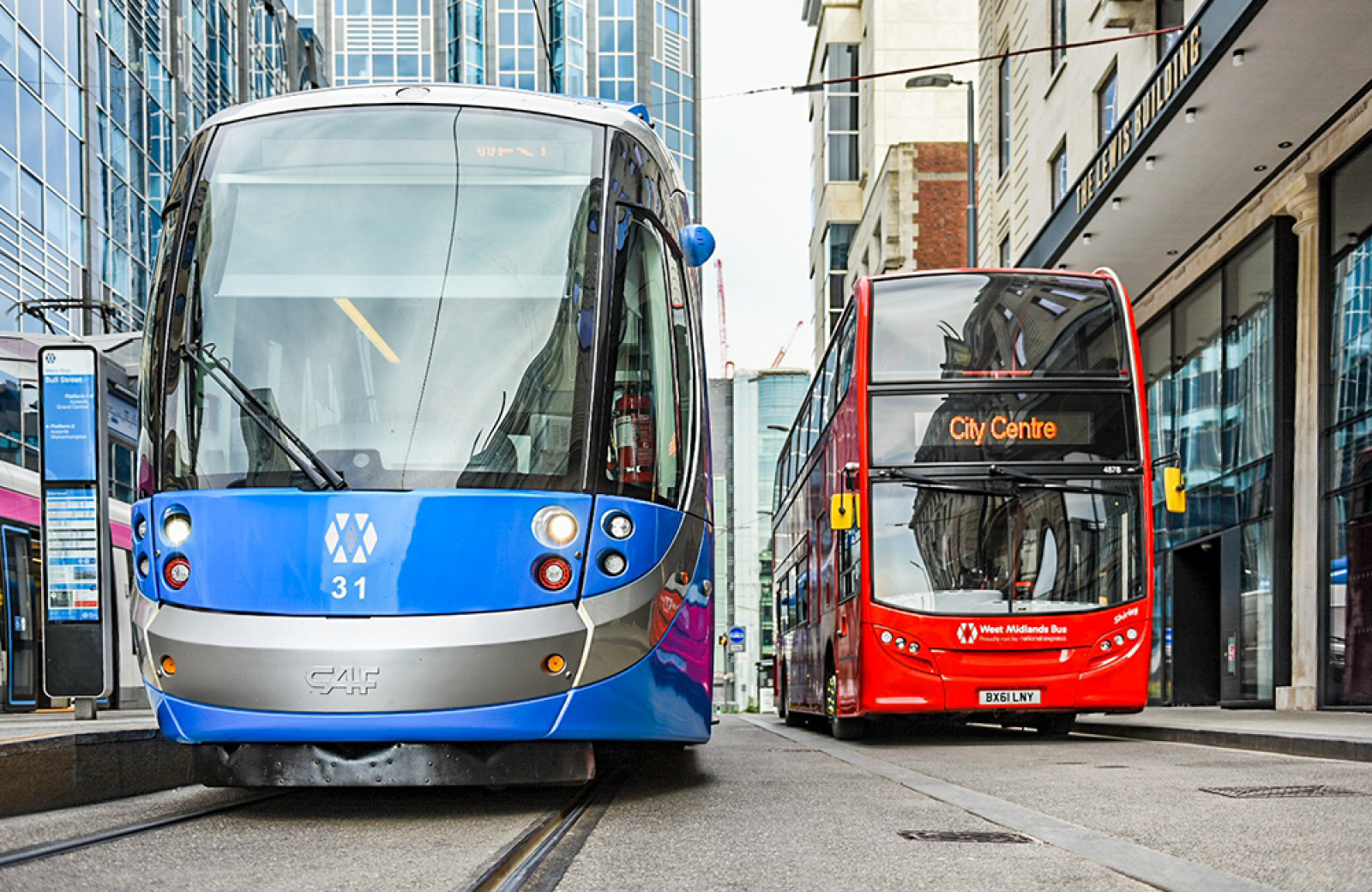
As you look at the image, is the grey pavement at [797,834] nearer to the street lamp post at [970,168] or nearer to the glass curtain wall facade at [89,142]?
the glass curtain wall facade at [89,142]

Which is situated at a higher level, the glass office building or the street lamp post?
the glass office building

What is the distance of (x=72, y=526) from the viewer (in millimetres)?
13398

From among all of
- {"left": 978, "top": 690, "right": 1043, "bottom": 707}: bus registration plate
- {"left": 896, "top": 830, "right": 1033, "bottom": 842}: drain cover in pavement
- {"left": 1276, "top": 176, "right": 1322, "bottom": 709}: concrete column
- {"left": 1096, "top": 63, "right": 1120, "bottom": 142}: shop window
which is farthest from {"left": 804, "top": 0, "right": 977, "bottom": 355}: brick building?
{"left": 896, "top": 830, "right": 1033, "bottom": 842}: drain cover in pavement

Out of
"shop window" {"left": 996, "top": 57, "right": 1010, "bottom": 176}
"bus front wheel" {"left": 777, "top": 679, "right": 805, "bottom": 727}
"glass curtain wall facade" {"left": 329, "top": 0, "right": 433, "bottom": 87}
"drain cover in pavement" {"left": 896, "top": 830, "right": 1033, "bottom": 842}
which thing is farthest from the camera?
"glass curtain wall facade" {"left": 329, "top": 0, "right": 433, "bottom": 87}

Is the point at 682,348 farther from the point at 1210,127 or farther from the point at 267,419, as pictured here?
the point at 1210,127

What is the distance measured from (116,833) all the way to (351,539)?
144 centimetres

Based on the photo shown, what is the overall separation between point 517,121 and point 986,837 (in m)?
3.92

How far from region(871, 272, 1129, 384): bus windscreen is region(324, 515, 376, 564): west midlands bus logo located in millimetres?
8011

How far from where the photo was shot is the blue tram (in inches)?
272

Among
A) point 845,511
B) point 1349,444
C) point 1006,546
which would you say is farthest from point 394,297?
point 1349,444

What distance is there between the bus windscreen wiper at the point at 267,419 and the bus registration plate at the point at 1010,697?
7975 mm

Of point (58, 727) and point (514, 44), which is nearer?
point (58, 727)

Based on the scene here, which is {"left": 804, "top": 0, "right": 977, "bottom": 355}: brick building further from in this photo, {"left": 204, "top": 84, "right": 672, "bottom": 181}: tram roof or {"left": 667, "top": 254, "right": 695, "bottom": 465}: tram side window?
{"left": 204, "top": 84, "right": 672, "bottom": 181}: tram roof

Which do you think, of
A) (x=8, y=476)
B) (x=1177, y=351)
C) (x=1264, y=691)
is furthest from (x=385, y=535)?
(x=1177, y=351)
